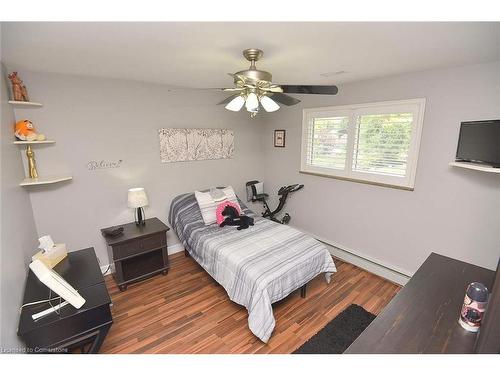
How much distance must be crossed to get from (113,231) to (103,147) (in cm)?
99

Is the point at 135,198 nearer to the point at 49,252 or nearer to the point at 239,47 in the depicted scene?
the point at 49,252

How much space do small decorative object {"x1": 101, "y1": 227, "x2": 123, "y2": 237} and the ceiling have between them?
1.68 meters

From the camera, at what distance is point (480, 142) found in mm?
1930

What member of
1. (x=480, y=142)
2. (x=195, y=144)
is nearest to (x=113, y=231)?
(x=195, y=144)

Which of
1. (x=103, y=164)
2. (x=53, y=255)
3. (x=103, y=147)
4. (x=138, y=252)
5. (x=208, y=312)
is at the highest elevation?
(x=103, y=147)

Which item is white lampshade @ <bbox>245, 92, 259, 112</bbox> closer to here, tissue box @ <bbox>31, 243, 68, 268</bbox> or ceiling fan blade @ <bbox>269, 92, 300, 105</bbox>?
ceiling fan blade @ <bbox>269, 92, 300, 105</bbox>

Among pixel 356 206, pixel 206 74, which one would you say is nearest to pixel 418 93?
pixel 356 206

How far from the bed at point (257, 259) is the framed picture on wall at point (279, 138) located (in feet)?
4.60

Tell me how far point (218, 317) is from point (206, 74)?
7.99 feet

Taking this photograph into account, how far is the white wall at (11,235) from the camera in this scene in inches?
51.0

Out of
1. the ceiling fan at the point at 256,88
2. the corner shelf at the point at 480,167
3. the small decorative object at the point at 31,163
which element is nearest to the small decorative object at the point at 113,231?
the small decorative object at the point at 31,163

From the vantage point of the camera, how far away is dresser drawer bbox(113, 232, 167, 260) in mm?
2615

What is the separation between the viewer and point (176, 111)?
3.23 m
